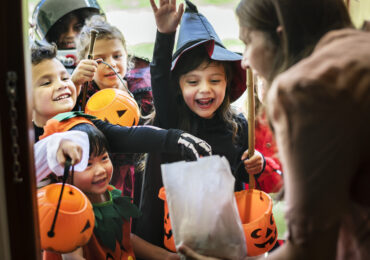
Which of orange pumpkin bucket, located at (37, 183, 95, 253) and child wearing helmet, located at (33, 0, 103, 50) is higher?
child wearing helmet, located at (33, 0, 103, 50)

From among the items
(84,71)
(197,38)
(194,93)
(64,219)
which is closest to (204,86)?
(194,93)

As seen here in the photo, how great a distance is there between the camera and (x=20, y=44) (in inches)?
43.1

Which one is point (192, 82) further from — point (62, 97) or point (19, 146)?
point (19, 146)

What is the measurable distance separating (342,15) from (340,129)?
39 centimetres

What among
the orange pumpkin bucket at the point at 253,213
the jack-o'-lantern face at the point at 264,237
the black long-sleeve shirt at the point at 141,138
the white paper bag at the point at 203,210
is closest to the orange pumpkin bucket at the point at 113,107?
the black long-sleeve shirt at the point at 141,138

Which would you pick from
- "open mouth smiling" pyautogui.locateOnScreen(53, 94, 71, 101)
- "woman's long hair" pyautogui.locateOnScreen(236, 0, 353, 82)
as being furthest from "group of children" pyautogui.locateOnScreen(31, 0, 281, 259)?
"woman's long hair" pyautogui.locateOnScreen(236, 0, 353, 82)

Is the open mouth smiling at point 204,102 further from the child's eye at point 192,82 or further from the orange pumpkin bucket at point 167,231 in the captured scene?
the orange pumpkin bucket at point 167,231

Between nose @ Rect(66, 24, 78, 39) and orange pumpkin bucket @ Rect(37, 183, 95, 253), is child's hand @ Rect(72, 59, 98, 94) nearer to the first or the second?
nose @ Rect(66, 24, 78, 39)

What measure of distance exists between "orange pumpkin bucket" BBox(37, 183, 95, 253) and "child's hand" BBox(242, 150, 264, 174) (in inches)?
22.7

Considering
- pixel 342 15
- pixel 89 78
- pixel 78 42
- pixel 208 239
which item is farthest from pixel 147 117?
pixel 342 15

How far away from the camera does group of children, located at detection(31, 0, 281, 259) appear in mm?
1402

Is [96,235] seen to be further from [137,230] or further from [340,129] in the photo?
[340,129]

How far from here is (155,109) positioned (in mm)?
1490

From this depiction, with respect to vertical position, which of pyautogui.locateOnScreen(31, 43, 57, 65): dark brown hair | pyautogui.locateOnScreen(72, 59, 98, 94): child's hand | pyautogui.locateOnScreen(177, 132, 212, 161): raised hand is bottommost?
pyautogui.locateOnScreen(177, 132, 212, 161): raised hand
